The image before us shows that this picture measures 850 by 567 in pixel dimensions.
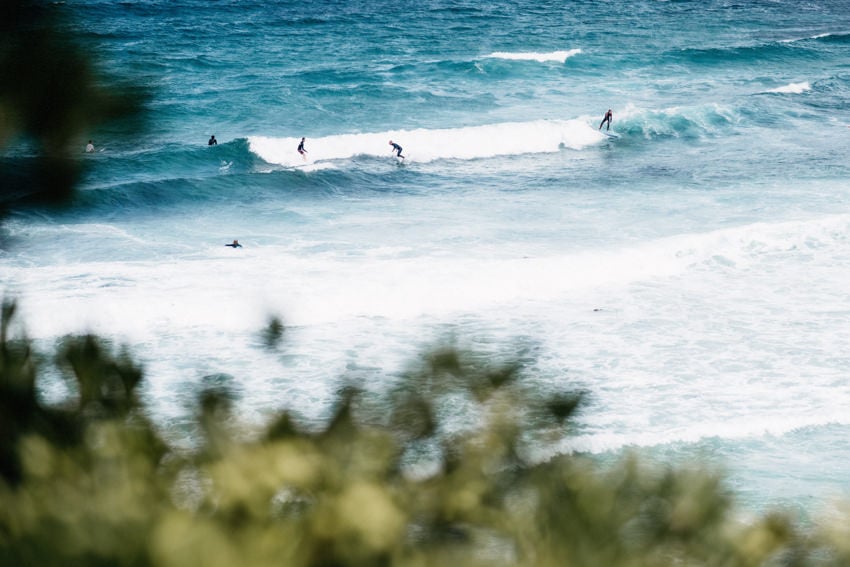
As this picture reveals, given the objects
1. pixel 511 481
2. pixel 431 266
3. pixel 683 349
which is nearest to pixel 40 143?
pixel 511 481

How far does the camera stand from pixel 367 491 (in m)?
1.40

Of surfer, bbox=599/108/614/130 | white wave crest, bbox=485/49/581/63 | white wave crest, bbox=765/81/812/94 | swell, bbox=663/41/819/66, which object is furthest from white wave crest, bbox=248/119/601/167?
swell, bbox=663/41/819/66

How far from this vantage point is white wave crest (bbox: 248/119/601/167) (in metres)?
24.4

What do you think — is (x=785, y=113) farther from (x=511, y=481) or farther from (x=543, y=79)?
(x=511, y=481)

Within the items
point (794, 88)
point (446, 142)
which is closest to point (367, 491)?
point (446, 142)

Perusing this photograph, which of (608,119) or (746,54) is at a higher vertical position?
(608,119)

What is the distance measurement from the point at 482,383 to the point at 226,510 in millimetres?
562

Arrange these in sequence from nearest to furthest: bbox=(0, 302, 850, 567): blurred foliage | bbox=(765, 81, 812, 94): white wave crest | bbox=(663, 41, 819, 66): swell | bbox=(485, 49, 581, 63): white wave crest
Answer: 1. bbox=(0, 302, 850, 567): blurred foliage
2. bbox=(765, 81, 812, 94): white wave crest
3. bbox=(485, 49, 581, 63): white wave crest
4. bbox=(663, 41, 819, 66): swell

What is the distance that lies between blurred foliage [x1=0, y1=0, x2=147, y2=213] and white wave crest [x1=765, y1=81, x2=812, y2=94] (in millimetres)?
31840

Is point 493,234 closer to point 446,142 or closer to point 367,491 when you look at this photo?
point 446,142

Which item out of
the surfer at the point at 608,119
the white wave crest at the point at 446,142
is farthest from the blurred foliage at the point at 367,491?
the surfer at the point at 608,119

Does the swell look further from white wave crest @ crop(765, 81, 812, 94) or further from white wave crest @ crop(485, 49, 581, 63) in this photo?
white wave crest @ crop(765, 81, 812, 94)

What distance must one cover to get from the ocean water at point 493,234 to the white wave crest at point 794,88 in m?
0.18

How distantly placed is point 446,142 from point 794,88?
13.7m
